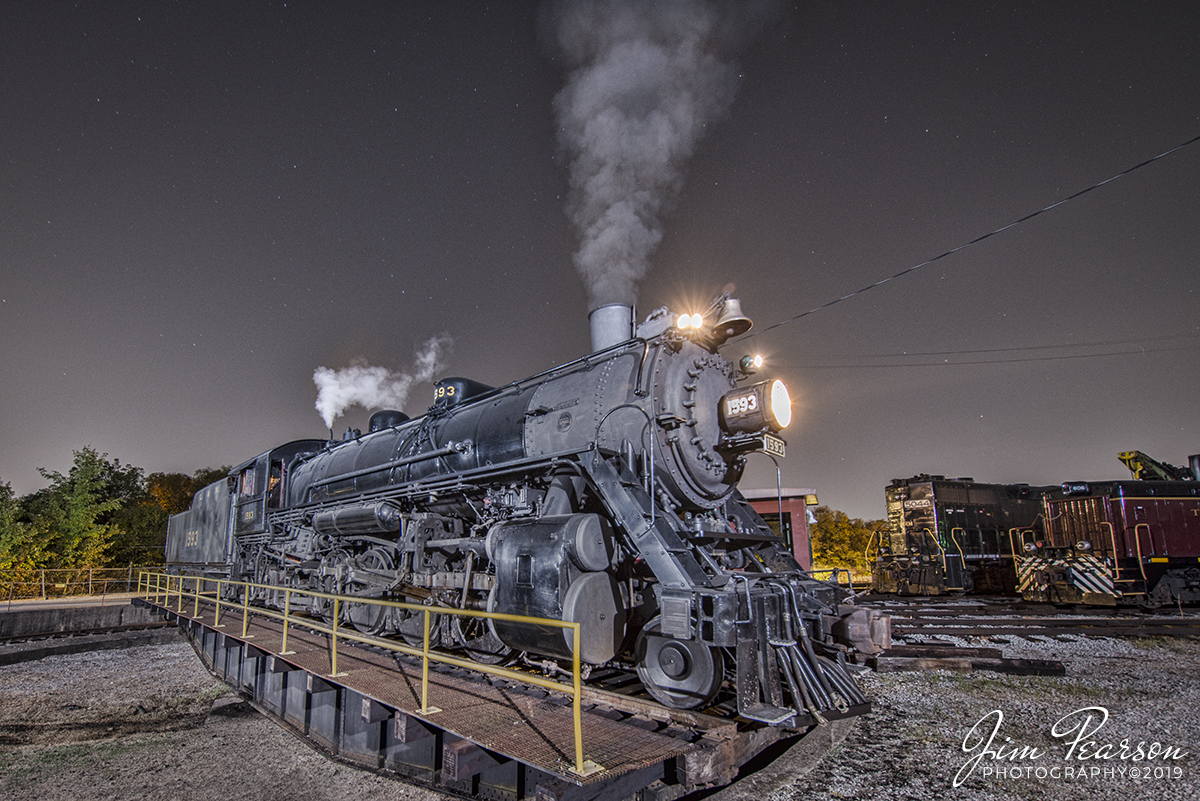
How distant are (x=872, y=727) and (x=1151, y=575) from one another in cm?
1477

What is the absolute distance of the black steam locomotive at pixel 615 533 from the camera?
16.0ft

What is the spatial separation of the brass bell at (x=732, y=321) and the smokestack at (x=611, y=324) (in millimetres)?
1581

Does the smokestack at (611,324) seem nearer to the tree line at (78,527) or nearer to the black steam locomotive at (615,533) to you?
the black steam locomotive at (615,533)

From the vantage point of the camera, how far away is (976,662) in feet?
28.3

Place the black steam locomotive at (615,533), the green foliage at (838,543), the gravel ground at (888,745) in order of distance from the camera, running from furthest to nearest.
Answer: the green foliage at (838,543) → the gravel ground at (888,745) → the black steam locomotive at (615,533)

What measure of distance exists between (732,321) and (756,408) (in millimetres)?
1089

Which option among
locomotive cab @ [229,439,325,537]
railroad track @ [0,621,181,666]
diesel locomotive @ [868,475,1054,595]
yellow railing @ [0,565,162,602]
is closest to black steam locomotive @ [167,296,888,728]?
locomotive cab @ [229,439,325,537]

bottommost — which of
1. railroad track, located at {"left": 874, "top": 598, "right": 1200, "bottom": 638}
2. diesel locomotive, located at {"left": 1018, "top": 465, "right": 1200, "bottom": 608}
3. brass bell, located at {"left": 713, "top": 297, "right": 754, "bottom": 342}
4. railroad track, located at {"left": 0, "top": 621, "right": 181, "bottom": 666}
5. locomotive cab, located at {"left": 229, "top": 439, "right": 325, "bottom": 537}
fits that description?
railroad track, located at {"left": 0, "top": 621, "right": 181, "bottom": 666}

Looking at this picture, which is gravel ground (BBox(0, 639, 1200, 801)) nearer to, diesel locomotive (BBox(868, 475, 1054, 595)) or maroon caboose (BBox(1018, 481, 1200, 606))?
maroon caboose (BBox(1018, 481, 1200, 606))

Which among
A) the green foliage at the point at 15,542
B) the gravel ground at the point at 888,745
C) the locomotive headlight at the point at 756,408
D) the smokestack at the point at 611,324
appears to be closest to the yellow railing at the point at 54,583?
the green foliage at the point at 15,542

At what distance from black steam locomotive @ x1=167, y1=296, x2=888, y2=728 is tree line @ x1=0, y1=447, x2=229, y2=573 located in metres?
24.0

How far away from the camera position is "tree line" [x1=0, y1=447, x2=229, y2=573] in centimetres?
2536

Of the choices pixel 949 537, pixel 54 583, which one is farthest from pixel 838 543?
pixel 54 583

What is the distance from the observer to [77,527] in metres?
28.9
